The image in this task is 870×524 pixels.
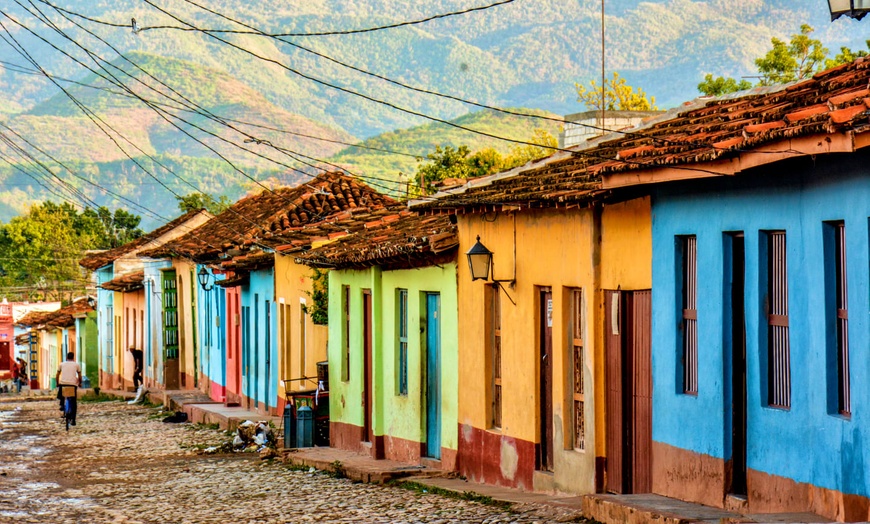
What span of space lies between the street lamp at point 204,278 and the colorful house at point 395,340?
34.8 feet

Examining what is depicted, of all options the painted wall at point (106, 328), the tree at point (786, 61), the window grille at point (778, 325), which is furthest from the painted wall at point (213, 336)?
the window grille at point (778, 325)

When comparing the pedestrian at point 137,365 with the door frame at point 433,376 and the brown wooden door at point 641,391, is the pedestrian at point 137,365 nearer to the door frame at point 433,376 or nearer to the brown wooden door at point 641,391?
the door frame at point 433,376

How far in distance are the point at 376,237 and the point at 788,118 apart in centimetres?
1117

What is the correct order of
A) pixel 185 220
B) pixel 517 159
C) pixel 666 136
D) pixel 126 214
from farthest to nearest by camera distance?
1. pixel 126 214
2. pixel 517 159
3. pixel 185 220
4. pixel 666 136

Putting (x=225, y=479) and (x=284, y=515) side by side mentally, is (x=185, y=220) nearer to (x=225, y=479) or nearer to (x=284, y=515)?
(x=225, y=479)

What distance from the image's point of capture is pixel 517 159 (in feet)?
159

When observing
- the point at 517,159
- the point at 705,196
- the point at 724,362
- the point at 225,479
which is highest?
the point at 517,159

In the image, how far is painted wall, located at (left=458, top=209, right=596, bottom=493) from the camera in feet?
42.2

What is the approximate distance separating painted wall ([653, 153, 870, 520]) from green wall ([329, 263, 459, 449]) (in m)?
5.05

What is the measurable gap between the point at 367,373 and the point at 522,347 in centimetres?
522

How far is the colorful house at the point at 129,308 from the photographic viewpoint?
40344 mm

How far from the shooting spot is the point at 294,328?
79.2 ft

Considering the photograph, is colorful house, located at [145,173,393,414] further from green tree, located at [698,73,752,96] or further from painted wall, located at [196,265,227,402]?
green tree, located at [698,73,752,96]

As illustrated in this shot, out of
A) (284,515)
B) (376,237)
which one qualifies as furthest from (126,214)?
(284,515)
